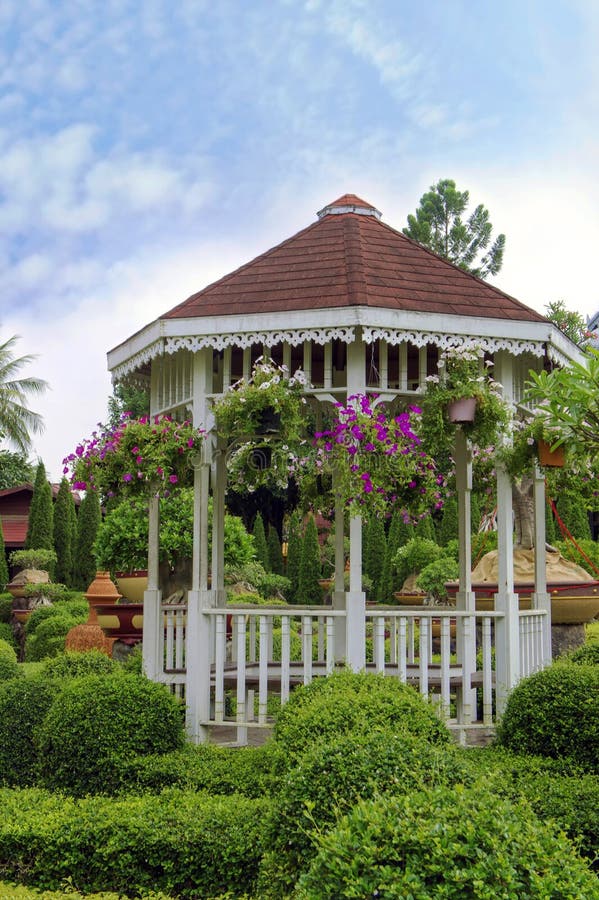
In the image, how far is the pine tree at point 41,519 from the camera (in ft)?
79.3

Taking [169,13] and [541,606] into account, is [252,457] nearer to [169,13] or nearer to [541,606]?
[541,606]

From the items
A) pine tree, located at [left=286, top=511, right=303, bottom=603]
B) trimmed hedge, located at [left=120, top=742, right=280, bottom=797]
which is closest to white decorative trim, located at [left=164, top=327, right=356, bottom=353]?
trimmed hedge, located at [left=120, top=742, right=280, bottom=797]

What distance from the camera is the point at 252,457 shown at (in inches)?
305

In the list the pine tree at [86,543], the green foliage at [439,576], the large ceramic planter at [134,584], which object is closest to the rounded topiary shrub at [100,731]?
the green foliage at [439,576]

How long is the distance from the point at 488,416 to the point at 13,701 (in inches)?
158

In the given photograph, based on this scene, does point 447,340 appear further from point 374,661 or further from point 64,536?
point 64,536

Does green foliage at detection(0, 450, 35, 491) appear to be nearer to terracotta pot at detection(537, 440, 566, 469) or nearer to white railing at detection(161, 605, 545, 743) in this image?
white railing at detection(161, 605, 545, 743)

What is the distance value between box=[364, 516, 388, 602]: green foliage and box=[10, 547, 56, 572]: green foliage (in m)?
7.81

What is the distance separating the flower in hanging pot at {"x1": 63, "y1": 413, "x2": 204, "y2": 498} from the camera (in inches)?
280

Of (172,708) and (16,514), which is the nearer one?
(172,708)

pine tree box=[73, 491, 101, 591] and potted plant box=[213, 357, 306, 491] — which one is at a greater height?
potted plant box=[213, 357, 306, 491]

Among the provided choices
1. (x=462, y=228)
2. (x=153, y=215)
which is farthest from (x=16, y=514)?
(x=153, y=215)

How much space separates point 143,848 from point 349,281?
14.0ft

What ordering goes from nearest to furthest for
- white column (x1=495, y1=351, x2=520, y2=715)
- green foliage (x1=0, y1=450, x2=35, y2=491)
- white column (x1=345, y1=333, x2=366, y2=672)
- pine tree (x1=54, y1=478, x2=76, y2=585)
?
white column (x1=345, y1=333, x2=366, y2=672) < white column (x1=495, y1=351, x2=520, y2=715) < pine tree (x1=54, y1=478, x2=76, y2=585) < green foliage (x1=0, y1=450, x2=35, y2=491)
